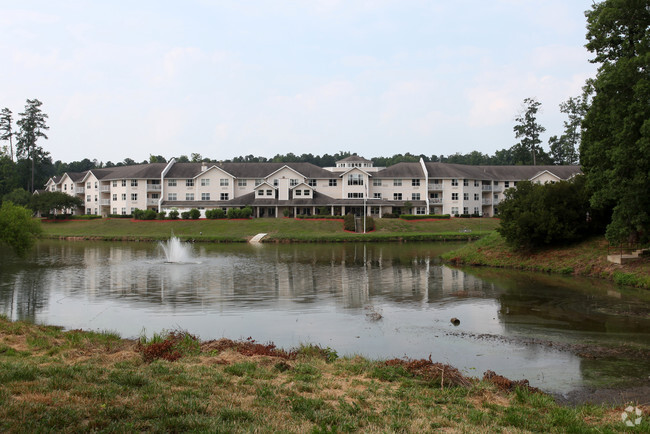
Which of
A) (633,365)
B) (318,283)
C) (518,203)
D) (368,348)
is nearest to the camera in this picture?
(633,365)

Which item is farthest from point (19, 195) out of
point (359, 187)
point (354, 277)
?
point (354, 277)

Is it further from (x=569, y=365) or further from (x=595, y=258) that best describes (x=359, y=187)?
(x=569, y=365)

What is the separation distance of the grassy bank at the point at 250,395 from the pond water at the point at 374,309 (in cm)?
231

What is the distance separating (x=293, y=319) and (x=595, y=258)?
2075 centimetres

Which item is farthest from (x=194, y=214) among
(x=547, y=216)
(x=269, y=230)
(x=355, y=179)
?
(x=547, y=216)

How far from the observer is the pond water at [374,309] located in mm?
13680

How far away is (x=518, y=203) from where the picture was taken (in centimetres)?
3459

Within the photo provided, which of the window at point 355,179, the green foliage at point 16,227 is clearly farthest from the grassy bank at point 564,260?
the window at point 355,179

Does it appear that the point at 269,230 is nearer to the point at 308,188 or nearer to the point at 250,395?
the point at 308,188

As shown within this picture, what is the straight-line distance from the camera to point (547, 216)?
32188mm

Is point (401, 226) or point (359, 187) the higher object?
point (359, 187)

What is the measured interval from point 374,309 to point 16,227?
2257 centimetres

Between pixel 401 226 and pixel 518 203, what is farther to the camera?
pixel 401 226

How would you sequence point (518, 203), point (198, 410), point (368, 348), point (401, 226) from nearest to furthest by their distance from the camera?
1. point (198, 410)
2. point (368, 348)
3. point (518, 203)
4. point (401, 226)
